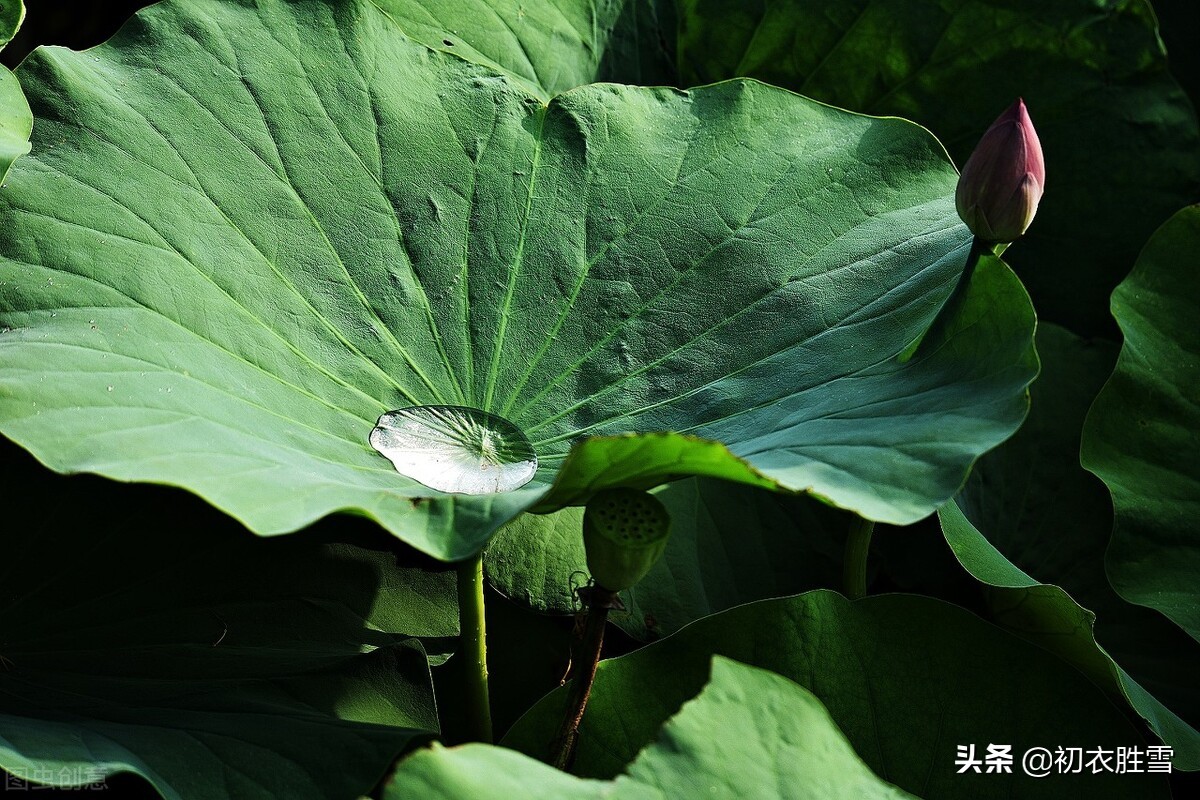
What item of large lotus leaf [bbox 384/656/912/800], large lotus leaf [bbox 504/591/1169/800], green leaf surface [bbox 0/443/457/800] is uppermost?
large lotus leaf [bbox 384/656/912/800]

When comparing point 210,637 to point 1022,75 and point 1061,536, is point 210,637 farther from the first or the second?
point 1022,75

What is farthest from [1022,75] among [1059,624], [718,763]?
[718,763]

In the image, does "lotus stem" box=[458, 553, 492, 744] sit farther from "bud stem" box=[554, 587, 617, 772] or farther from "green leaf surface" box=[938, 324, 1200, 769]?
"green leaf surface" box=[938, 324, 1200, 769]

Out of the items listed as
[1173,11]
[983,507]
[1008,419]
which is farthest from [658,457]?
[1173,11]

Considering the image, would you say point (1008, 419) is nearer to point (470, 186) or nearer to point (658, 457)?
point (658, 457)

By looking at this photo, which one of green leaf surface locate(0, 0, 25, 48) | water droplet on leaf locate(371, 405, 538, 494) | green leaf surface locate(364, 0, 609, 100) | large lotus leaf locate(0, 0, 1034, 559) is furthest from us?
green leaf surface locate(364, 0, 609, 100)

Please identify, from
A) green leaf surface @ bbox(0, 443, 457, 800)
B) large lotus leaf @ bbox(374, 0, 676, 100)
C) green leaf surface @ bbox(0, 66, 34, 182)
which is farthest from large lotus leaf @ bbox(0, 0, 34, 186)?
large lotus leaf @ bbox(374, 0, 676, 100)
